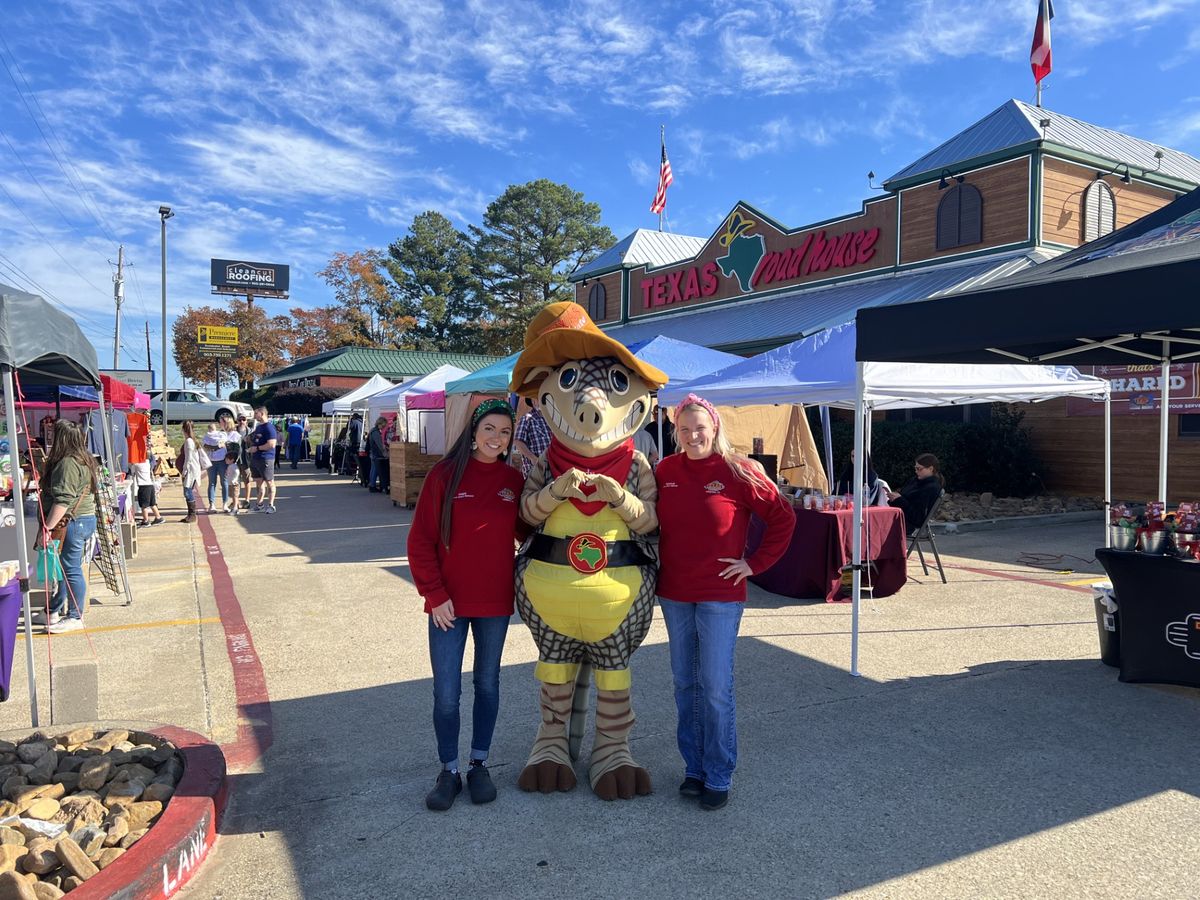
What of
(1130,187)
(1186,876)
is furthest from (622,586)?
(1130,187)

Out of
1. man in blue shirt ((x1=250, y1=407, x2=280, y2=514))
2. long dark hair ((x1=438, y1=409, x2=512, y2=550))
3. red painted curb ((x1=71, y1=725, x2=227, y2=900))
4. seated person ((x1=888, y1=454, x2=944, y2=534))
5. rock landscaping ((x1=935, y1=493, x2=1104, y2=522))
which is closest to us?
red painted curb ((x1=71, y1=725, x2=227, y2=900))

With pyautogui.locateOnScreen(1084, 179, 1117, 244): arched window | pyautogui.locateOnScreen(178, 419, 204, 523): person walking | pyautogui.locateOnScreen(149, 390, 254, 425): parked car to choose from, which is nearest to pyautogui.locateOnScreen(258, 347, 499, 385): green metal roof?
pyautogui.locateOnScreen(149, 390, 254, 425): parked car

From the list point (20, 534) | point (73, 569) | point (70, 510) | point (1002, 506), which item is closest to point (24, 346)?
point (20, 534)

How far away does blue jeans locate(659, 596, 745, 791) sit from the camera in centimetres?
333

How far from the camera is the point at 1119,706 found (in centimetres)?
457

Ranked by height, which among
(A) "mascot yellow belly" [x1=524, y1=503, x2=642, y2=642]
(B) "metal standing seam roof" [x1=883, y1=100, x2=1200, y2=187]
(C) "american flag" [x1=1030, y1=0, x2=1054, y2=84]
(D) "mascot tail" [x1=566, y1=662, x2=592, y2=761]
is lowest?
(D) "mascot tail" [x1=566, y1=662, x2=592, y2=761]

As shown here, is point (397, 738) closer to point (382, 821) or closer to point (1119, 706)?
point (382, 821)

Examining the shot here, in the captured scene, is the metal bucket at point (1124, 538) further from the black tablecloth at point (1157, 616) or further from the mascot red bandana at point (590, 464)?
the mascot red bandana at point (590, 464)

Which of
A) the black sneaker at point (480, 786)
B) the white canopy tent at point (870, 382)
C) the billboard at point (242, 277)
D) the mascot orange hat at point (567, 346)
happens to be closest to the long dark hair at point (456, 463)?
the mascot orange hat at point (567, 346)

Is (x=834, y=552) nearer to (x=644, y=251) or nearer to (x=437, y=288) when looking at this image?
(x=644, y=251)

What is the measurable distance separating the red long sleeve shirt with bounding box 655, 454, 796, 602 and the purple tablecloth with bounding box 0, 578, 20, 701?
3327mm

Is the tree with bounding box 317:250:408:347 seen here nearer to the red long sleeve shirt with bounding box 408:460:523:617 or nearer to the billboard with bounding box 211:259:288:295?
the billboard with bounding box 211:259:288:295

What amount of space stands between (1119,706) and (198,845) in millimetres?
4543

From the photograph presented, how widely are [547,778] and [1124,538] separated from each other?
3711 mm
